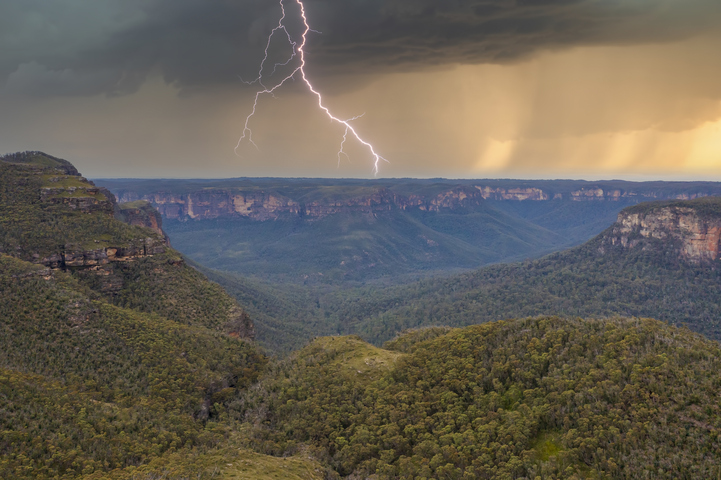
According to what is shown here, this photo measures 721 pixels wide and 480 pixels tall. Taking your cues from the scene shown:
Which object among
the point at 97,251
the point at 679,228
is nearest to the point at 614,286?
the point at 679,228

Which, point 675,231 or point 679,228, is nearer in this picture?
point 679,228

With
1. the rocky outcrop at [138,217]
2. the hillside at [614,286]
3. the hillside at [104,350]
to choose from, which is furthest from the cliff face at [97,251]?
the hillside at [614,286]

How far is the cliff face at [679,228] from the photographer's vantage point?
119m

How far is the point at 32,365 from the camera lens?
39094 mm

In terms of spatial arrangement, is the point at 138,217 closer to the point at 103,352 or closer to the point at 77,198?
the point at 77,198

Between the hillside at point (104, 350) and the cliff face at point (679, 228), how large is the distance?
436 feet

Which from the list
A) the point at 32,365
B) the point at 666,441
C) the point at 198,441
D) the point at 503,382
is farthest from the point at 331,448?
the point at 32,365

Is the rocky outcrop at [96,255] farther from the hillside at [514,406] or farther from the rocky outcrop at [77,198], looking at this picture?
the hillside at [514,406]

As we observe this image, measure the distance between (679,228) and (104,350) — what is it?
155 meters

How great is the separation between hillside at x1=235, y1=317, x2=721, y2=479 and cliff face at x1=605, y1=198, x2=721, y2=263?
357 ft

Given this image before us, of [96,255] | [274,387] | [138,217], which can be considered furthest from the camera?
[138,217]

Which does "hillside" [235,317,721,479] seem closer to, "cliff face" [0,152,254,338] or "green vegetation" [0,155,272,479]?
"green vegetation" [0,155,272,479]

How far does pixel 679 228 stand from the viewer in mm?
126812

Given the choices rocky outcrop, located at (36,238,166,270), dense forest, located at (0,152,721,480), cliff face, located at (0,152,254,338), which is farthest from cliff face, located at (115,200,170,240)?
dense forest, located at (0,152,721,480)
